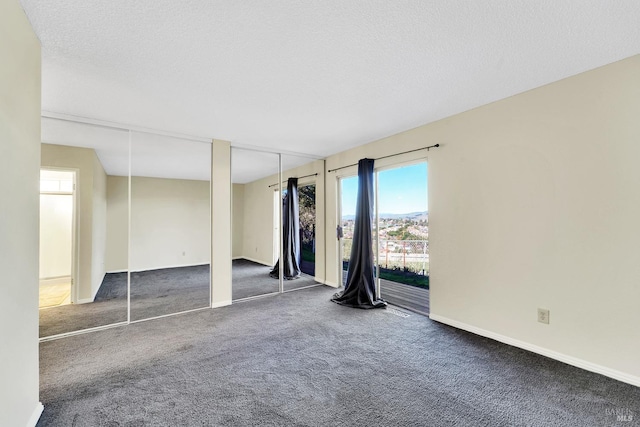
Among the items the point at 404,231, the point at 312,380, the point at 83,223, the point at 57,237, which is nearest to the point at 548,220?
the point at 404,231

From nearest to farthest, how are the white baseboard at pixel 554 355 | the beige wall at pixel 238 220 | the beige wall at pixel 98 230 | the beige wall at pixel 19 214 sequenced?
the beige wall at pixel 19 214, the white baseboard at pixel 554 355, the beige wall at pixel 98 230, the beige wall at pixel 238 220

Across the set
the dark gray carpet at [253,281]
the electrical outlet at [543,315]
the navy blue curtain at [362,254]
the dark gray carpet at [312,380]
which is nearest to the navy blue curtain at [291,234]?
the dark gray carpet at [253,281]

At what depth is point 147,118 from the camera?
310 centimetres

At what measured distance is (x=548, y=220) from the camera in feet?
7.90

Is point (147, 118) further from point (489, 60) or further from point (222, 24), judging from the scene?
point (489, 60)

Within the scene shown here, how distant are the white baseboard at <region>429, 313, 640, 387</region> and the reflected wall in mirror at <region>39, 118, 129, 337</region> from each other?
417 centimetres

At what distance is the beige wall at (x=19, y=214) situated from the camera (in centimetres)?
131

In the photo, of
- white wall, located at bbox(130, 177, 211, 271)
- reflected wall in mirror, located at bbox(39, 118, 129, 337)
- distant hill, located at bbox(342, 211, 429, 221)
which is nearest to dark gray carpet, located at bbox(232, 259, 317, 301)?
white wall, located at bbox(130, 177, 211, 271)

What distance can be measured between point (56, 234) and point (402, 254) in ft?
18.6

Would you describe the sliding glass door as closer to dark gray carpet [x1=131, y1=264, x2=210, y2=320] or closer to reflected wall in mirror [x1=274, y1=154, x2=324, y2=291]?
reflected wall in mirror [x1=274, y1=154, x2=324, y2=291]

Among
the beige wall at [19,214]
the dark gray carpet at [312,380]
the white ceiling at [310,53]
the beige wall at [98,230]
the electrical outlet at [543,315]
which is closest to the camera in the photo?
the beige wall at [19,214]

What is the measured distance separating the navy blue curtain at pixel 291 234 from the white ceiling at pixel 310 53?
2.08 meters

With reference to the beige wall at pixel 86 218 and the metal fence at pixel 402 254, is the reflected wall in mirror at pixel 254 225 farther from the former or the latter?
the beige wall at pixel 86 218

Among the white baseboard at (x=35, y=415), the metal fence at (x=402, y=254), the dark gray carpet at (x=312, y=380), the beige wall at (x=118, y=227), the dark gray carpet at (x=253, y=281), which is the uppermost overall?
the beige wall at (x=118, y=227)
